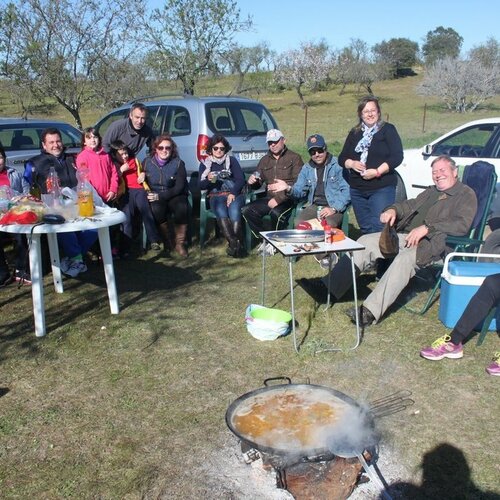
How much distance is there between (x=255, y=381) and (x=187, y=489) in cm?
103

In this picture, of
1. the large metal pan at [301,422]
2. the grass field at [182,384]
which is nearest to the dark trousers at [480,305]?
the grass field at [182,384]

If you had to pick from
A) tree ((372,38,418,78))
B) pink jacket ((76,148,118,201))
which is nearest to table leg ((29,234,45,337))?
pink jacket ((76,148,118,201))

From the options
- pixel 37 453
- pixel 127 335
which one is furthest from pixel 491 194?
pixel 37 453

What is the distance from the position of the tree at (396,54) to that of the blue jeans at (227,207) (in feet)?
165

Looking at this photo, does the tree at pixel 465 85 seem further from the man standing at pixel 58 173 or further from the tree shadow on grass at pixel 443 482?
the tree shadow on grass at pixel 443 482

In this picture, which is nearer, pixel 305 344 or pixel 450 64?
pixel 305 344

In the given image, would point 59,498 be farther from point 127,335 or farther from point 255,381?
A: point 127,335

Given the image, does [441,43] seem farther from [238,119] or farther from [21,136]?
[21,136]

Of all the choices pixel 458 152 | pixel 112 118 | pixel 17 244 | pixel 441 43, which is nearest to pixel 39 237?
pixel 17 244

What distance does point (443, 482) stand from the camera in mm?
2512

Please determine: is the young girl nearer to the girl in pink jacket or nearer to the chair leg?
the girl in pink jacket

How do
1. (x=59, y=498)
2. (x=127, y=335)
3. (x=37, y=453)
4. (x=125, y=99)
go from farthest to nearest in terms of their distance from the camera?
1. (x=125, y=99)
2. (x=127, y=335)
3. (x=37, y=453)
4. (x=59, y=498)

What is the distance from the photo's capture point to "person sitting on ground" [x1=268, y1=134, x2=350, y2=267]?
5.52m

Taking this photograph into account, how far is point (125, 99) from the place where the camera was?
44.3 feet
